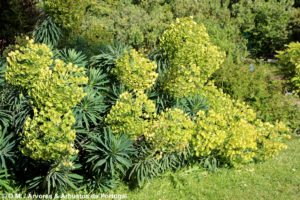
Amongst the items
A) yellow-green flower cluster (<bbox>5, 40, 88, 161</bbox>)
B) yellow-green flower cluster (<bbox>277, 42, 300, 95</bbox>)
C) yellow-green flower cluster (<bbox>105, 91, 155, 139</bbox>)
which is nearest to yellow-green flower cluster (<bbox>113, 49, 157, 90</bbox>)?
yellow-green flower cluster (<bbox>105, 91, 155, 139</bbox>)

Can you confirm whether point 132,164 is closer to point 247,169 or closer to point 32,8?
point 247,169

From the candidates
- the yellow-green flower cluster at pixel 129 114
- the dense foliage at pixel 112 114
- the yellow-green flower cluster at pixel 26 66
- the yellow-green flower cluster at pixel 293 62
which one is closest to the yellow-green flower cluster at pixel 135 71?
the dense foliage at pixel 112 114

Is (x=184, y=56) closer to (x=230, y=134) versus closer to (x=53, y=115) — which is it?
(x=230, y=134)

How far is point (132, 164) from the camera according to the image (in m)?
4.97

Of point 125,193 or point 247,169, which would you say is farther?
point 247,169

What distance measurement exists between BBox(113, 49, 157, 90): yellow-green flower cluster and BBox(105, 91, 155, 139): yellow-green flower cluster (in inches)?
7.5

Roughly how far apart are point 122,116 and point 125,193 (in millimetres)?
1069

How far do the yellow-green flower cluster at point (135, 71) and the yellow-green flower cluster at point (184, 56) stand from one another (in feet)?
1.05

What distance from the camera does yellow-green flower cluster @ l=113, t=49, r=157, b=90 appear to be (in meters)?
4.85

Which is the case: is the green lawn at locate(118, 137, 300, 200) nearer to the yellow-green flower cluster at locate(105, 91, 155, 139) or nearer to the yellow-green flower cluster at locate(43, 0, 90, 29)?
the yellow-green flower cluster at locate(105, 91, 155, 139)

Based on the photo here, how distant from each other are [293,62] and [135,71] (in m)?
4.65

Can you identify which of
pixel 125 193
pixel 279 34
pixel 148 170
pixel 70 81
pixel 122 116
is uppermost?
pixel 279 34

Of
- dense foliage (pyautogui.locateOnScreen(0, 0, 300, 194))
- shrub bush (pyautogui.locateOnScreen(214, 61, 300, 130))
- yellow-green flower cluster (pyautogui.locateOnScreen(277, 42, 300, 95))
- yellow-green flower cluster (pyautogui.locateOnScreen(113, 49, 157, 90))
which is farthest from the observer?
yellow-green flower cluster (pyautogui.locateOnScreen(277, 42, 300, 95))

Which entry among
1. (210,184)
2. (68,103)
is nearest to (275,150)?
(210,184)
